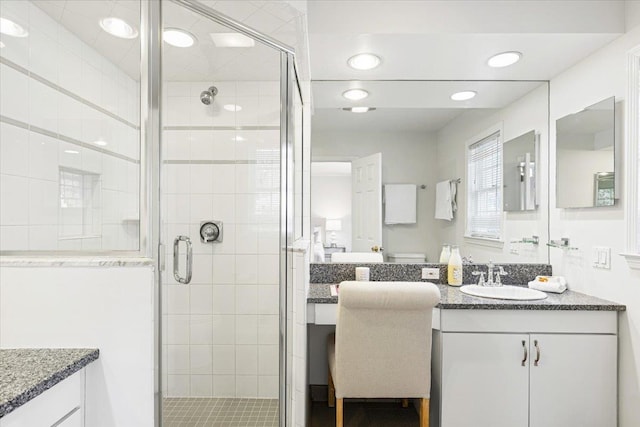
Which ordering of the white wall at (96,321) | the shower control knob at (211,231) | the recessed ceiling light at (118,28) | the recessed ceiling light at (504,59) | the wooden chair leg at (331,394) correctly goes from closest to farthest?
the white wall at (96,321) < the recessed ceiling light at (118,28) < the shower control knob at (211,231) < the recessed ceiling light at (504,59) < the wooden chair leg at (331,394)

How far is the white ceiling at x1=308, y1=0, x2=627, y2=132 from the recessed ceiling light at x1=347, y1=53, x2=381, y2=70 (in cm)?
4

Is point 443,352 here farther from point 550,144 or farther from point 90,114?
point 90,114

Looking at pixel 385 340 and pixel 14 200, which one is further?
pixel 385 340

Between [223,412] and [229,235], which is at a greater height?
[229,235]

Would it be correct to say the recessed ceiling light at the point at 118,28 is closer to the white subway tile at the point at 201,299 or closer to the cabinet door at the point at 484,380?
the white subway tile at the point at 201,299

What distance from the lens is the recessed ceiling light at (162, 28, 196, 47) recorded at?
1.38 meters

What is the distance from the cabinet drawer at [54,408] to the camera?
904 millimetres

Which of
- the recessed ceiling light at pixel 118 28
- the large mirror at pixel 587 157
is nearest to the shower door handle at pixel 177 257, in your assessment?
the recessed ceiling light at pixel 118 28

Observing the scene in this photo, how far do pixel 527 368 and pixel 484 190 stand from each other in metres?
1.10

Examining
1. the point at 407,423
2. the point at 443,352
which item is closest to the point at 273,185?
the point at 443,352

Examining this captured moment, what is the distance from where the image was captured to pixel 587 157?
1966mm

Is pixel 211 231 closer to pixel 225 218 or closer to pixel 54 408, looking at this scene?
pixel 225 218

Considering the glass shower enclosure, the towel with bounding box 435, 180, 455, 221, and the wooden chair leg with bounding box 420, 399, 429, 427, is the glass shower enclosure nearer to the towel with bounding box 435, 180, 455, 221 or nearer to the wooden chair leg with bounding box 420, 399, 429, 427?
the wooden chair leg with bounding box 420, 399, 429, 427

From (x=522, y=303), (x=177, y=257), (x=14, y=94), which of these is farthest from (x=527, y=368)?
(x=14, y=94)
